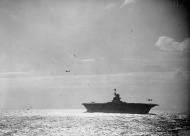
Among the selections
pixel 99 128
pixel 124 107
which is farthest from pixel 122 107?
pixel 99 128

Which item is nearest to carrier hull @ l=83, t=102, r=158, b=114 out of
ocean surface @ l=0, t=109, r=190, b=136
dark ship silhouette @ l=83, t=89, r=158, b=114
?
dark ship silhouette @ l=83, t=89, r=158, b=114

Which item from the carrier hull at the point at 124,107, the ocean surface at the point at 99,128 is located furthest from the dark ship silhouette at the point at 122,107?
the ocean surface at the point at 99,128

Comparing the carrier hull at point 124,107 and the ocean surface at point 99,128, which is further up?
the carrier hull at point 124,107

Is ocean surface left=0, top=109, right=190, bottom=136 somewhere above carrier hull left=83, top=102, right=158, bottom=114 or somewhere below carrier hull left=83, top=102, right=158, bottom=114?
below

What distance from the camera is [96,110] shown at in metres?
131

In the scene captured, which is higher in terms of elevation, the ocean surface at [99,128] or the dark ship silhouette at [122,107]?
the dark ship silhouette at [122,107]

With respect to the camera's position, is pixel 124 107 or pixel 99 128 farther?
pixel 124 107

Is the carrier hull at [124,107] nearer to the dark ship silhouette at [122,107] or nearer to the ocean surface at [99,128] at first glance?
the dark ship silhouette at [122,107]

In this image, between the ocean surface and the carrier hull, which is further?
the carrier hull

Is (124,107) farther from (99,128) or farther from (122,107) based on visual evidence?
(99,128)

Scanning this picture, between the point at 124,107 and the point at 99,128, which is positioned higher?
the point at 124,107

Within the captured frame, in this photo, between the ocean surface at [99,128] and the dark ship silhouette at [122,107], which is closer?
the ocean surface at [99,128]

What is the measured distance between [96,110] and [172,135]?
76104mm

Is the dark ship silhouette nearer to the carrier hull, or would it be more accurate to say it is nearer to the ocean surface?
the carrier hull
